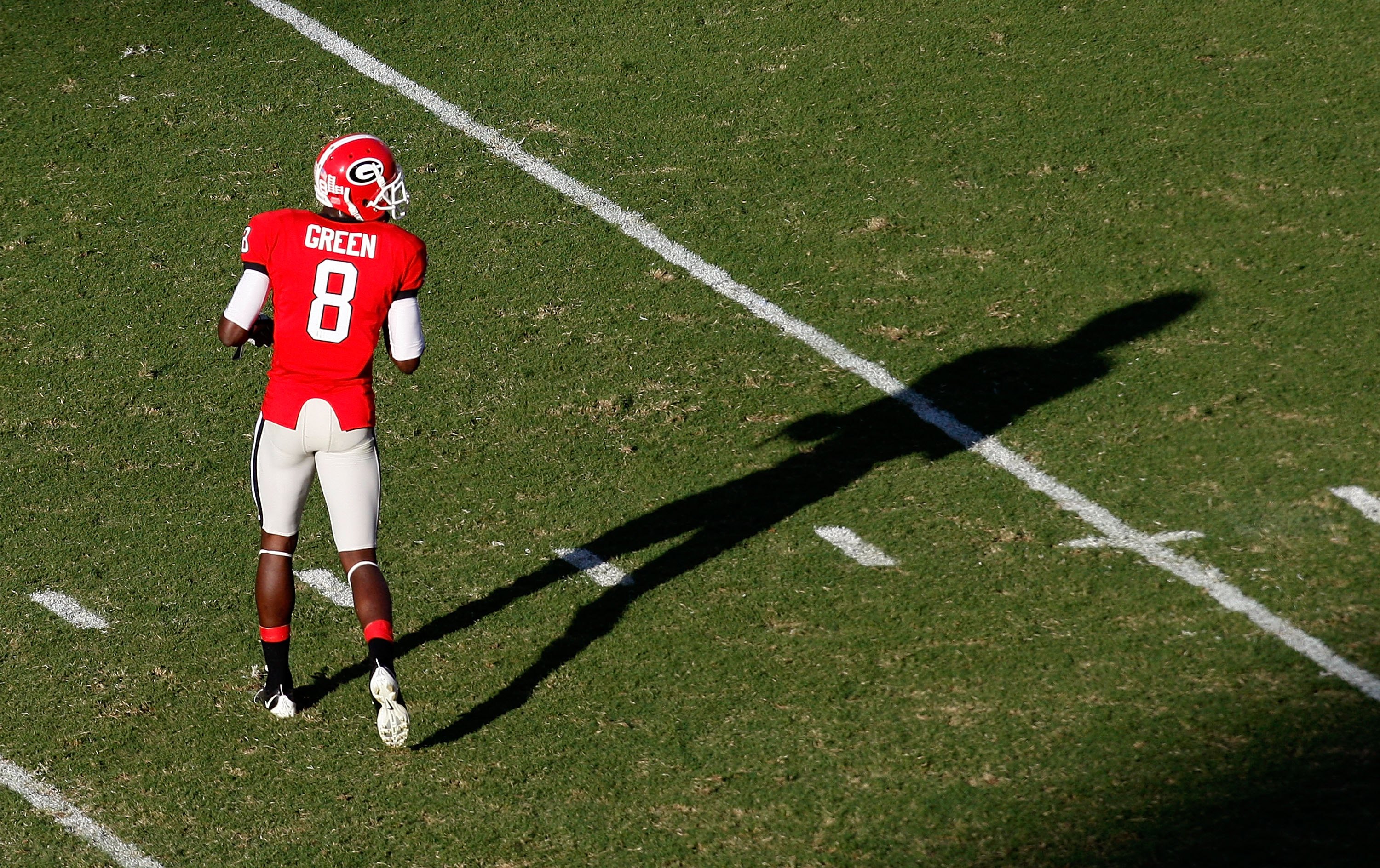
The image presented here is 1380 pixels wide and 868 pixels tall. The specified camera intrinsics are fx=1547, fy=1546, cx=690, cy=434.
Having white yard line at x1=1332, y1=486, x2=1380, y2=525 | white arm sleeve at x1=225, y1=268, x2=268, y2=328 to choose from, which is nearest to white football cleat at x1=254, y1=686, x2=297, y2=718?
white arm sleeve at x1=225, y1=268, x2=268, y2=328

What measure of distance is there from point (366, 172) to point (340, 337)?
1.92 feet

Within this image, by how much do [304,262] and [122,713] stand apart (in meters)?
1.95

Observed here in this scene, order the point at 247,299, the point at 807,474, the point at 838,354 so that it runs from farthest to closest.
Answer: the point at 838,354 → the point at 807,474 → the point at 247,299

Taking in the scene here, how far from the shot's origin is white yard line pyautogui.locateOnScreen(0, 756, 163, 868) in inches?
206

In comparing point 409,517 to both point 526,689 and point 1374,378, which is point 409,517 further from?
point 1374,378

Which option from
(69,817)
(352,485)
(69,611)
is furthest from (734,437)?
(69,817)

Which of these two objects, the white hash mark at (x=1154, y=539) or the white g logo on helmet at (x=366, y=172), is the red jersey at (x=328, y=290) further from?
the white hash mark at (x=1154, y=539)

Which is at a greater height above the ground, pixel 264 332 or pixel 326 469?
pixel 264 332

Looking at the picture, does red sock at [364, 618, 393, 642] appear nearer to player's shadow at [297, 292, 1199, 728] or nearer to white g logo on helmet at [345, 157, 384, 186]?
player's shadow at [297, 292, 1199, 728]

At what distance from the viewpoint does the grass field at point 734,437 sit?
5.38m

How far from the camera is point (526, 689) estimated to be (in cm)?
597

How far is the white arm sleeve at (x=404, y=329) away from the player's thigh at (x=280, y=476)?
0.49 metres

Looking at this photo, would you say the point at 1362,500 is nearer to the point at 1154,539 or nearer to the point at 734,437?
the point at 1154,539

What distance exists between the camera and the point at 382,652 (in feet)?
17.7
